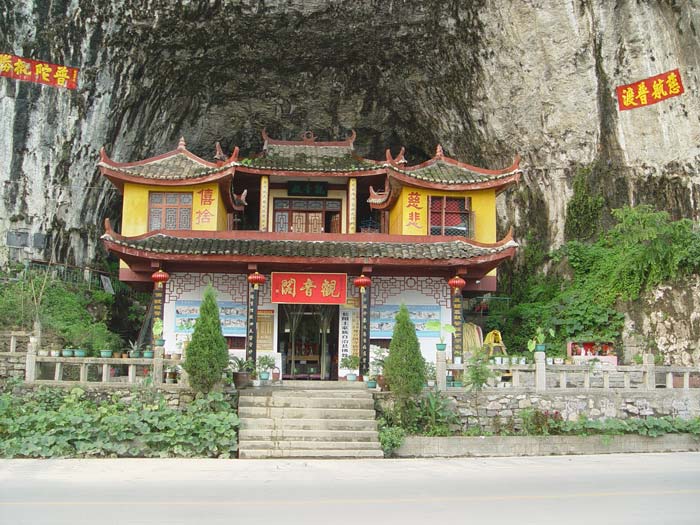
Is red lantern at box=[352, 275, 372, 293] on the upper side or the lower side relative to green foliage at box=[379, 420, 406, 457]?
upper

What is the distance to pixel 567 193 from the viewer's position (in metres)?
20.5

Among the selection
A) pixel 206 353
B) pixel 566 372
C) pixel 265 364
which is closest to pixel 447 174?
pixel 566 372

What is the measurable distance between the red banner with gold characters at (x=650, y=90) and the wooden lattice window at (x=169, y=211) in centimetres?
1166

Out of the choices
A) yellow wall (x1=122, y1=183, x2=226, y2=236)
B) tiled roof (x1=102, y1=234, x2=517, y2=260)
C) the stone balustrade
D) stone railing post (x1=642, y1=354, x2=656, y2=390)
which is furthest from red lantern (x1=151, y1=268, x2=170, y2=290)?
stone railing post (x1=642, y1=354, x2=656, y2=390)

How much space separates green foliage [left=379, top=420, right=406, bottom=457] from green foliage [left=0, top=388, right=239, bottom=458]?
2.35 meters

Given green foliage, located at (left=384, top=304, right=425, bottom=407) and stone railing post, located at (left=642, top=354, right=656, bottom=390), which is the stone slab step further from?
stone railing post, located at (left=642, top=354, right=656, bottom=390)

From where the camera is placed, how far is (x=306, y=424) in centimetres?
1196

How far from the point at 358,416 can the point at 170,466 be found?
11.3ft

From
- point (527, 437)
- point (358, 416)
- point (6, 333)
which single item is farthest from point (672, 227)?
point (6, 333)

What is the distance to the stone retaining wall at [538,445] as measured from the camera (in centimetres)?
1193

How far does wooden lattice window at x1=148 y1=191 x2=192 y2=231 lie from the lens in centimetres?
1717

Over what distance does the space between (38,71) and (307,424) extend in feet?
41.9

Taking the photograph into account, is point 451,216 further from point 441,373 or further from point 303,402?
point 303,402

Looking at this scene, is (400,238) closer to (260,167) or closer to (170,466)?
(260,167)
